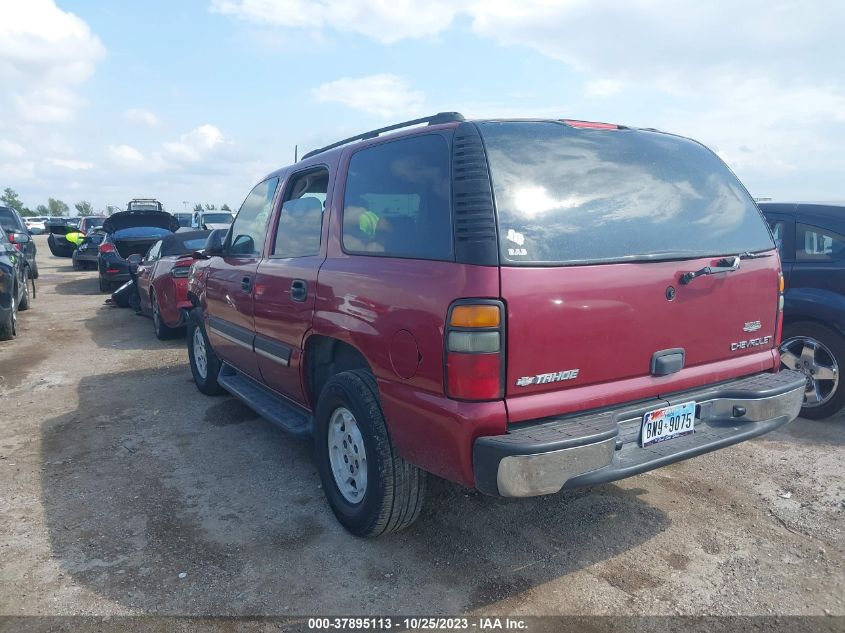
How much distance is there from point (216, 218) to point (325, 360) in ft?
59.2

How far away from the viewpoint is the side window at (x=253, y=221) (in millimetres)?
4535

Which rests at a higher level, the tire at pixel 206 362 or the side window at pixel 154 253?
the side window at pixel 154 253

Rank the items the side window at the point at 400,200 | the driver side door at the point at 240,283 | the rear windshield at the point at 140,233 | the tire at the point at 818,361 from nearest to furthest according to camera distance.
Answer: the side window at the point at 400,200, the driver side door at the point at 240,283, the tire at the point at 818,361, the rear windshield at the point at 140,233

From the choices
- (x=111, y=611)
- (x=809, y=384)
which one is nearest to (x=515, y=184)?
(x=111, y=611)

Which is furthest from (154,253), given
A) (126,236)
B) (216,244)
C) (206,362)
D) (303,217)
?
(303,217)

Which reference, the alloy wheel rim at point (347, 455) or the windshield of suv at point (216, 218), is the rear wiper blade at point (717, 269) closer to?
the alloy wheel rim at point (347, 455)

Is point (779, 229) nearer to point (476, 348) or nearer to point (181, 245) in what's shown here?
point (476, 348)

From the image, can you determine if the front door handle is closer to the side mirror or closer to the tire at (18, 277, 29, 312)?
the side mirror

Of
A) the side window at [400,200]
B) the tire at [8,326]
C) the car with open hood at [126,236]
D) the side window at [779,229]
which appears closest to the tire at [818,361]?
the side window at [779,229]

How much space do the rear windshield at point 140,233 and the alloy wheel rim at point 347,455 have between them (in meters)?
11.0

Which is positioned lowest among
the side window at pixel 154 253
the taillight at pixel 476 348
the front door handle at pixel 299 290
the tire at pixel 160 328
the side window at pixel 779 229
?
the tire at pixel 160 328

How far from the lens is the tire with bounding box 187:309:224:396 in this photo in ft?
19.0

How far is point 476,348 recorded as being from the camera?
2484mm

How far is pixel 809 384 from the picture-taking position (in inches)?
198
